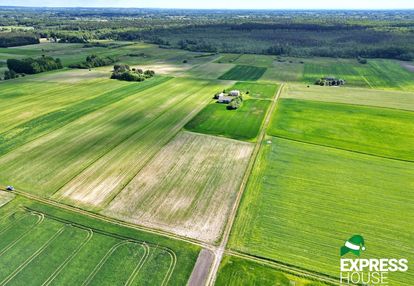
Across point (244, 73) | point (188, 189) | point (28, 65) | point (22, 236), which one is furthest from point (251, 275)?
point (28, 65)

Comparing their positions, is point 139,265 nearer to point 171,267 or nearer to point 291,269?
point 171,267

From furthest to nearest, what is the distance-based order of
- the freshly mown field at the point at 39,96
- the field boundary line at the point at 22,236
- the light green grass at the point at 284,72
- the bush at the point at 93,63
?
the bush at the point at 93,63 → the light green grass at the point at 284,72 → the freshly mown field at the point at 39,96 → the field boundary line at the point at 22,236

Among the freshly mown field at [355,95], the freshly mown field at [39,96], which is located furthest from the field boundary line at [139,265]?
the freshly mown field at [355,95]

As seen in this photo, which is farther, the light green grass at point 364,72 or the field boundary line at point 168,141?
the light green grass at point 364,72

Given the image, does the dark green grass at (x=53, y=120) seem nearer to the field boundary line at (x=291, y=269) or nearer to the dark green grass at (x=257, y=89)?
the dark green grass at (x=257, y=89)

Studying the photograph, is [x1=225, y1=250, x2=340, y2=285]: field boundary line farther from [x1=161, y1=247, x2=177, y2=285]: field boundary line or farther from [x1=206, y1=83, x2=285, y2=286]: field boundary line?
[x1=161, y1=247, x2=177, y2=285]: field boundary line
